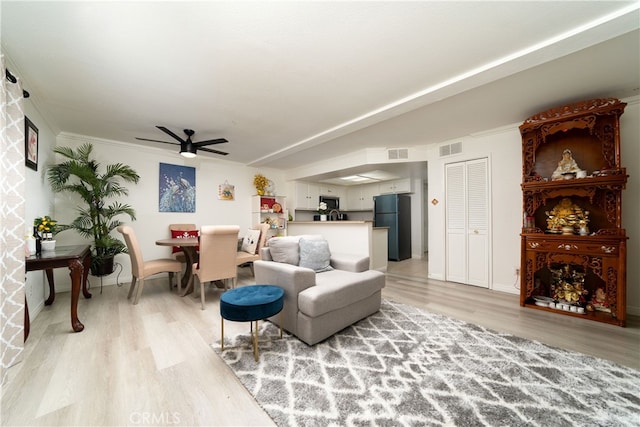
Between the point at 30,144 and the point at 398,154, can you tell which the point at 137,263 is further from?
the point at 398,154

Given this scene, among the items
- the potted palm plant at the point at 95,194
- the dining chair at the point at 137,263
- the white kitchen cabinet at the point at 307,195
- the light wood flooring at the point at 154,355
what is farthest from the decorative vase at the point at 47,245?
the white kitchen cabinet at the point at 307,195

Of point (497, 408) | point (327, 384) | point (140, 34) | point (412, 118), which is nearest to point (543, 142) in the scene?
point (412, 118)

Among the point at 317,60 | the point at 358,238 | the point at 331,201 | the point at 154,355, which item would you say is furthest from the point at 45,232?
the point at 331,201

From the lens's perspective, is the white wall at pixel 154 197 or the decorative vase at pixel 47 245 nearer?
→ the decorative vase at pixel 47 245

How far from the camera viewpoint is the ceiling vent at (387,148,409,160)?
4.28 meters

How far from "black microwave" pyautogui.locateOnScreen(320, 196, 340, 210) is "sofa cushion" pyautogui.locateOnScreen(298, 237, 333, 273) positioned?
4.28 metres

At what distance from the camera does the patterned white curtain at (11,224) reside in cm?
Answer: 169

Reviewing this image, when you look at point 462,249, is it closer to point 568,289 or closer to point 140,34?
point 568,289

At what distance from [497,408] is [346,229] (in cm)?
355

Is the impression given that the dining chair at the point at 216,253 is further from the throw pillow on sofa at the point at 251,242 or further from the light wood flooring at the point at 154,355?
the throw pillow on sofa at the point at 251,242

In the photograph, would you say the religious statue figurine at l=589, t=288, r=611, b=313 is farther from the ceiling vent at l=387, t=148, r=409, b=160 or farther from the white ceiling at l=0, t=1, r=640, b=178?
the ceiling vent at l=387, t=148, r=409, b=160

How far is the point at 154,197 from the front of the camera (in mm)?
4387

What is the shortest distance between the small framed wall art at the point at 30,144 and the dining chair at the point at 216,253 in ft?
6.00

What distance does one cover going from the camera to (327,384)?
1541 millimetres
